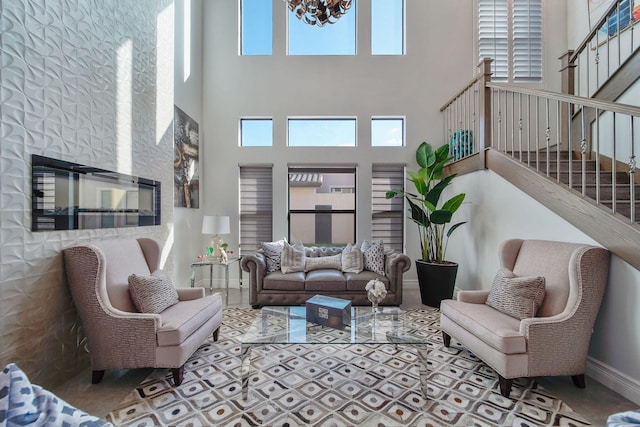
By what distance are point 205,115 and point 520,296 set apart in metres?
5.17

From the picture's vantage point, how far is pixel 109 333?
2.14 meters

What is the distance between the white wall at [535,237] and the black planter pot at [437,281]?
1.29 ft

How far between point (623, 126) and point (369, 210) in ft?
11.1

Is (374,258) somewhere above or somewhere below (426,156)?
below

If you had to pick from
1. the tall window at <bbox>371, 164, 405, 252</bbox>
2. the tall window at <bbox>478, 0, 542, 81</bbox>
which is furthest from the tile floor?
the tall window at <bbox>478, 0, 542, 81</bbox>

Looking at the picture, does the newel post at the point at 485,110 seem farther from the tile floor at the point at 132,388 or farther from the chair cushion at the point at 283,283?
the chair cushion at the point at 283,283

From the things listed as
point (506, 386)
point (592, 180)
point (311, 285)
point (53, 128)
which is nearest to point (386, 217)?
point (311, 285)

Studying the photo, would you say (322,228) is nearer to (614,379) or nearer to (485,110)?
(485,110)

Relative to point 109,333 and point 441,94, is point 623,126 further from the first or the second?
point 109,333

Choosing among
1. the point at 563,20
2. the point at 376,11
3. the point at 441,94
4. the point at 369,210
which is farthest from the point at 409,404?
the point at 563,20

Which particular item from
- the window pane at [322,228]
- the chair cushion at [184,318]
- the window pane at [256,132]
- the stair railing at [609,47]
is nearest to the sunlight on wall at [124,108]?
the chair cushion at [184,318]

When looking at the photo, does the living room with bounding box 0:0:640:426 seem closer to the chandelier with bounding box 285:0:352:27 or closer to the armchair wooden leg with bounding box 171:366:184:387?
the armchair wooden leg with bounding box 171:366:184:387

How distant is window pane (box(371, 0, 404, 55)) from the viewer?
5.01 meters

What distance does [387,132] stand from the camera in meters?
5.07
